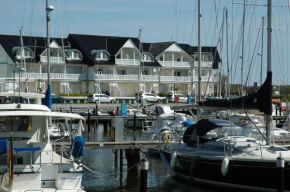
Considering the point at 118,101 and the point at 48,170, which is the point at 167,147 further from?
the point at 118,101

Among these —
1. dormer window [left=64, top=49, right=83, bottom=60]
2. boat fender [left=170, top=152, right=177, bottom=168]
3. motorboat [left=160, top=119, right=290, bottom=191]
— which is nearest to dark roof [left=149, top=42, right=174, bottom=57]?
dormer window [left=64, top=49, right=83, bottom=60]

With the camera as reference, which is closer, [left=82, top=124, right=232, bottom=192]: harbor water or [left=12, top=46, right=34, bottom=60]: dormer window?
[left=82, top=124, right=232, bottom=192]: harbor water

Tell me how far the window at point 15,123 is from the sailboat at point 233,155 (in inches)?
295

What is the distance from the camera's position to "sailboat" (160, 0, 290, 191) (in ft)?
63.8

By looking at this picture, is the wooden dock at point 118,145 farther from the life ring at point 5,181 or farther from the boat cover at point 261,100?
the life ring at point 5,181

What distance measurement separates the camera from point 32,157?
1599 cm

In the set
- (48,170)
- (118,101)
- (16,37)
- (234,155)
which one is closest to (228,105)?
(234,155)

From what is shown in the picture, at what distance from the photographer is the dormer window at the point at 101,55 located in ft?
278

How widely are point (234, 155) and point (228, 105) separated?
2.90 meters

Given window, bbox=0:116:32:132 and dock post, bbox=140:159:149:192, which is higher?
window, bbox=0:116:32:132

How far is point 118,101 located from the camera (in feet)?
251

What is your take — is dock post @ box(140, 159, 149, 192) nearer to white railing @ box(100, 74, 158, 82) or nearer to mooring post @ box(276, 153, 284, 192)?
mooring post @ box(276, 153, 284, 192)

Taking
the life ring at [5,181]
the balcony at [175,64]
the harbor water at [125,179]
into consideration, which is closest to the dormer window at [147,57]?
the balcony at [175,64]

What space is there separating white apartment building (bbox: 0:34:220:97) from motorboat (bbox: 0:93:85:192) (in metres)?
60.2
